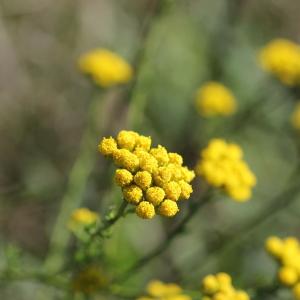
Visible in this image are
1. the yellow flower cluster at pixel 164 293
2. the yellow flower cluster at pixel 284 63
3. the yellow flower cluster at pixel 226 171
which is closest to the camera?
the yellow flower cluster at pixel 164 293

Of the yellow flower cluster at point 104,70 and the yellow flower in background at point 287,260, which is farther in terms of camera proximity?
the yellow flower cluster at point 104,70

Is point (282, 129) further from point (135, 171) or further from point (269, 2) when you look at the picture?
point (135, 171)

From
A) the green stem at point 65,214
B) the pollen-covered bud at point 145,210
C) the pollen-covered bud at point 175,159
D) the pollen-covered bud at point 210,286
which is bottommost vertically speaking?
the pollen-covered bud at point 145,210

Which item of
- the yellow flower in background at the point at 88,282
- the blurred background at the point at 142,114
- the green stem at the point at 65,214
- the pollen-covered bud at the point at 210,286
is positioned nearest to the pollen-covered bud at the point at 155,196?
the pollen-covered bud at the point at 210,286

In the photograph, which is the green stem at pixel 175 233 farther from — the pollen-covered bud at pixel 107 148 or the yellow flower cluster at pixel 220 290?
the pollen-covered bud at pixel 107 148

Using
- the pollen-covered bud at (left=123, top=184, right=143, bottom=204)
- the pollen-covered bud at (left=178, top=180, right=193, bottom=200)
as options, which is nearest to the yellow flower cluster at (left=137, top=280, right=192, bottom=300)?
the pollen-covered bud at (left=178, top=180, right=193, bottom=200)
